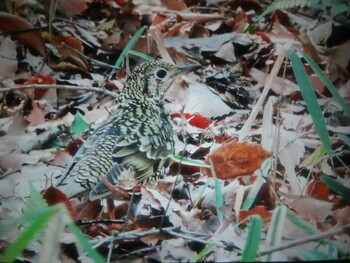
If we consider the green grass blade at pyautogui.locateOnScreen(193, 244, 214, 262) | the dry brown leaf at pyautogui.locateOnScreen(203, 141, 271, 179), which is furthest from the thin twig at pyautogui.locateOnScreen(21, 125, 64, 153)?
the green grass blade at pyautogui.locateOnScreen(193, 244, 214, 262)

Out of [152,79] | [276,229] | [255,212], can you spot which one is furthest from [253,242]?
[152,79]

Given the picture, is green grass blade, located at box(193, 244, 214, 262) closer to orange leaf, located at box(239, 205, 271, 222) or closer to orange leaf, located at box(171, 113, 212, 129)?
orange leaf, located at box(239, 205, 271, 222)

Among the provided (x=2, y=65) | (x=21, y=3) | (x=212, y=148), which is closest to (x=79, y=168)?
(x=212, y=148)

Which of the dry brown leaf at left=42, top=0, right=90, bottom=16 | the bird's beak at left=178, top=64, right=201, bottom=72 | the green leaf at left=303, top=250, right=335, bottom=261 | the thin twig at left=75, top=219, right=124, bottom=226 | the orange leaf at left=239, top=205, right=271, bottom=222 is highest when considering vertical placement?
the dry brown leaf at left=42, top=0, right=90, bottom=16

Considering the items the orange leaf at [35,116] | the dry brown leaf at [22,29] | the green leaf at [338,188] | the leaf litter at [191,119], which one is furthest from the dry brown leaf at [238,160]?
the dry brown leaf at [22,29]

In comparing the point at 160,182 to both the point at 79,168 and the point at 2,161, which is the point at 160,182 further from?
the point at 2,161
